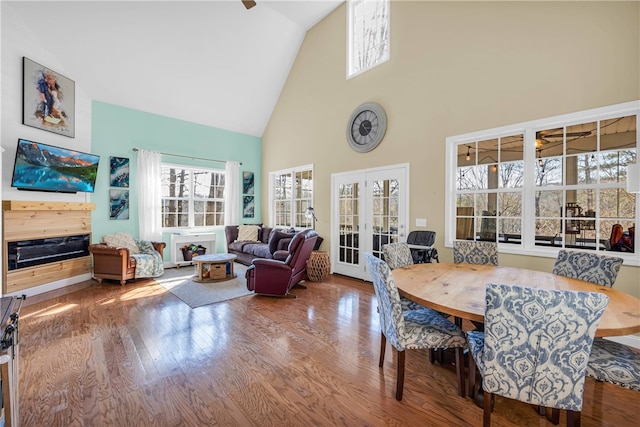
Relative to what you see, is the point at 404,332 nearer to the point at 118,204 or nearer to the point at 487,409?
the point at 487,409

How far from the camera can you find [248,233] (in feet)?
21.7

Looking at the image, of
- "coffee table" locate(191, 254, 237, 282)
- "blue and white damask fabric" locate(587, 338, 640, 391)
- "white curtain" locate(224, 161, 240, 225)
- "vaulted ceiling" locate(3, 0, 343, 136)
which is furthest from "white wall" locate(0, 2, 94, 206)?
"blue and white damask fabric" locate(587, 338, 640, 391)

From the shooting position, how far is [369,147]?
186 inches

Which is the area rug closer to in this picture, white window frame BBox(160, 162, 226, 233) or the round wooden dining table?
white window frame BBox(160, 162, 226, 233)

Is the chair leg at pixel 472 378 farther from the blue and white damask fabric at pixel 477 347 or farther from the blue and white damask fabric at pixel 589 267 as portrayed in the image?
the blue and white damask fabric at pixel 589 267

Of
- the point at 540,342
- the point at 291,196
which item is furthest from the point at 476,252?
the point at 291,196

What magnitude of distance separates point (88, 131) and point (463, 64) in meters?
6.35

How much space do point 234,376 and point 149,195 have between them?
4.76 metres

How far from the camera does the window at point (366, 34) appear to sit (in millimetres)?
4613

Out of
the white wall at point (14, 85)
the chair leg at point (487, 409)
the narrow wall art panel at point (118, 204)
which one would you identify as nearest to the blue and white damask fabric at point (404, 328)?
the chair leg at point (487, 409)

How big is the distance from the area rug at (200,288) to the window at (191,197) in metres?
1.48

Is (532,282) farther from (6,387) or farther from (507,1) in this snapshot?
(507,1)

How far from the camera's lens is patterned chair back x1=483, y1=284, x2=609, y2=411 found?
1234 mm

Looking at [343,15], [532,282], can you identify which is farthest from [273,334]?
[343,15]
